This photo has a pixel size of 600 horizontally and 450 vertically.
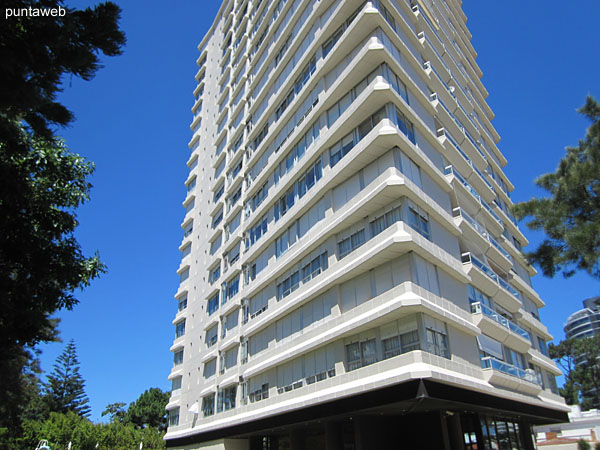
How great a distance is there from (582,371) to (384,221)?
8853 centimetres

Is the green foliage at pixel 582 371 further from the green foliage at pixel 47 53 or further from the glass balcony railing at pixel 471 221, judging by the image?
the green foliage at pixel 47 53

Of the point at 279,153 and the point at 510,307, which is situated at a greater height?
the point at 279,153

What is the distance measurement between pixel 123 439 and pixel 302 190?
117 feet

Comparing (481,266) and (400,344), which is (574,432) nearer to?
(481,266)

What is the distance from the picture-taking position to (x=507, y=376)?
2209cm

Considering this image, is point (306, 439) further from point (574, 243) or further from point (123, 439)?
point (123, 439)

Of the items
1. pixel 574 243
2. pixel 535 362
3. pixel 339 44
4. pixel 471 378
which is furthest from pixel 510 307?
pixel 339 44

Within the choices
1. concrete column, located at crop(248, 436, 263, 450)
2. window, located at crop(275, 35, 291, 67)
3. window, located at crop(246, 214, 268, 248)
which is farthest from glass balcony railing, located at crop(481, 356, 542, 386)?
window, located at crop(275, 35, 291, 67)

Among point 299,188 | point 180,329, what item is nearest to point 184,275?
point 180,329

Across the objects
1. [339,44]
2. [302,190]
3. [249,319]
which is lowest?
[249,319]

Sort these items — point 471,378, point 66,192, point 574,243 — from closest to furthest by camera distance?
1. point 574,243
2. point 66,192
3. point 471,378

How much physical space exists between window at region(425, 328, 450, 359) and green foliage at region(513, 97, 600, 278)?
505cm

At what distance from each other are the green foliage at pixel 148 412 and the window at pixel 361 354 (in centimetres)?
5715

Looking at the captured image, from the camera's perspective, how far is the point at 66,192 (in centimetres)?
1555
